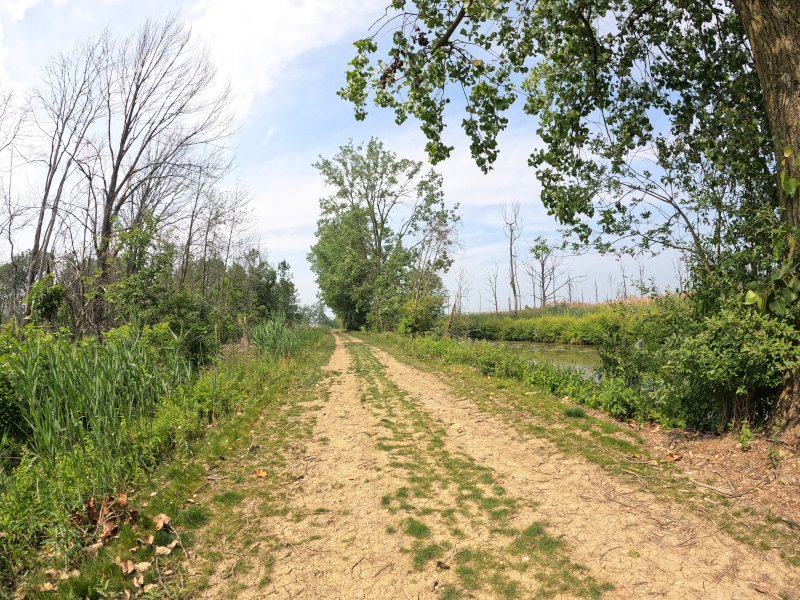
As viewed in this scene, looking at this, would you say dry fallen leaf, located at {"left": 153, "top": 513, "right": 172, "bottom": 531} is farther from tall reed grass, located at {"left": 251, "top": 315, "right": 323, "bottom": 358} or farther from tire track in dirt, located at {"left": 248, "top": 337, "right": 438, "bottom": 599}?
tall reed grass, located at {"left": 251, "top": 315, "right": 323, "bottom": 358}

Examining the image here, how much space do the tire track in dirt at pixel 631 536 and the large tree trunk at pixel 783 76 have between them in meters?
1.92

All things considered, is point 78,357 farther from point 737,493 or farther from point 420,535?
point 737,493

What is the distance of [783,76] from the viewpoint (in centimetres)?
419

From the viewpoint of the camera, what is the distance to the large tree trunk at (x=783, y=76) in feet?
13.5

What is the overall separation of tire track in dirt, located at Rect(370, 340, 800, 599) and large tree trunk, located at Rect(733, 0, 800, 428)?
6.30 feet

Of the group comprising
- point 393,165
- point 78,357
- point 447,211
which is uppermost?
point 393,165

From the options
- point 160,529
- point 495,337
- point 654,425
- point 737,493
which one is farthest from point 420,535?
point 495,337

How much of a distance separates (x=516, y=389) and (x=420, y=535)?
5.25m

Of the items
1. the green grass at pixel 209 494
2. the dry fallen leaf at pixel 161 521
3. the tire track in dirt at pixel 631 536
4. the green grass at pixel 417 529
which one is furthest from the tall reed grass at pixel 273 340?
the green grass at pixel 417 529

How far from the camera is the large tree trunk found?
4.12 metres

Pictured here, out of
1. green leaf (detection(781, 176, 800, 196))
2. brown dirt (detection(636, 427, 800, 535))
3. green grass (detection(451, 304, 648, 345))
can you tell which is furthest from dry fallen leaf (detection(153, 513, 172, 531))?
→ green grass (detection(451, 304, 648, 345))

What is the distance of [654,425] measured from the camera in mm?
5863

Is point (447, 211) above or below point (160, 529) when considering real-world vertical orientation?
above

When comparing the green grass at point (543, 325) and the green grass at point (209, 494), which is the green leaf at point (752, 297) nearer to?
the green grass at point (209, 494)
